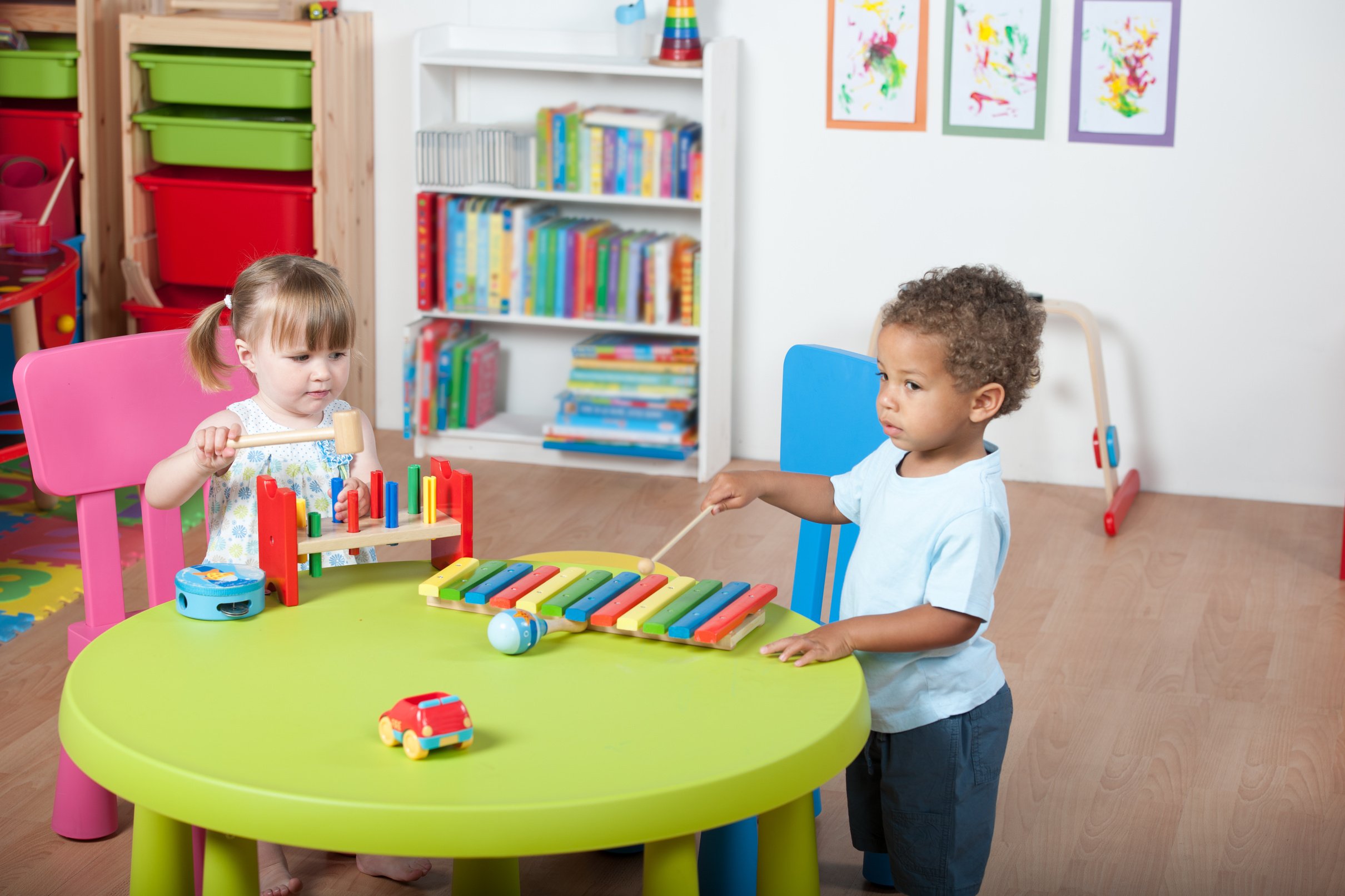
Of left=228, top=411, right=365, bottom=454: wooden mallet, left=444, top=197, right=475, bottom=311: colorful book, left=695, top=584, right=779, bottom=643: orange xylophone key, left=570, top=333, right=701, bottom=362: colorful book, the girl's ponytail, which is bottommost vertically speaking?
left=695, top=584, right=779, bottom=643: orange xylophone key

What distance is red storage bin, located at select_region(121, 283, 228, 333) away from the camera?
4.05 m

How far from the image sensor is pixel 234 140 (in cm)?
403

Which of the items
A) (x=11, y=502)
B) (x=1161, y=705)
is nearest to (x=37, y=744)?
(x=11, y=502)

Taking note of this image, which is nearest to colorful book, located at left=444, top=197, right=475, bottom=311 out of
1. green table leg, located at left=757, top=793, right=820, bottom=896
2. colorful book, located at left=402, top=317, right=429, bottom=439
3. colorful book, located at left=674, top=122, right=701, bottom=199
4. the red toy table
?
colorful book, located at left=402, top=317, right=429, bottom=439

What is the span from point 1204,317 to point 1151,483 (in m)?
0.46

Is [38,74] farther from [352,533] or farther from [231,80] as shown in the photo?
[352,533]

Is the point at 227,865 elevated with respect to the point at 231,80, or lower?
lower

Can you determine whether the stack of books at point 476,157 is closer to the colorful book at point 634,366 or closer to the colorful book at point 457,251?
the colorful book at point 457,251

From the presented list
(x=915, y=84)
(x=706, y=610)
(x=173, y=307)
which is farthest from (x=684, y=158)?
(x=706, y=610)

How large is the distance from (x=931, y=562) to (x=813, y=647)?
193 mm

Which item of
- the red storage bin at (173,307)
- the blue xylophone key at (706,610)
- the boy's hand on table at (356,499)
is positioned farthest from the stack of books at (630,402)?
the blue xylophone key at (706,610)

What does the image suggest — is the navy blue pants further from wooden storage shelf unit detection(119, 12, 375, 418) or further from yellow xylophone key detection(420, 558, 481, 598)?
wooden storage shelf unit detection(119, 12, 375, 418)

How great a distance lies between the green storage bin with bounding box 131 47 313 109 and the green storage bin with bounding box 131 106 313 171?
2.1 inches

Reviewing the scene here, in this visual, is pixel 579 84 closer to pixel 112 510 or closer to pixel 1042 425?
pixel 1042 425
